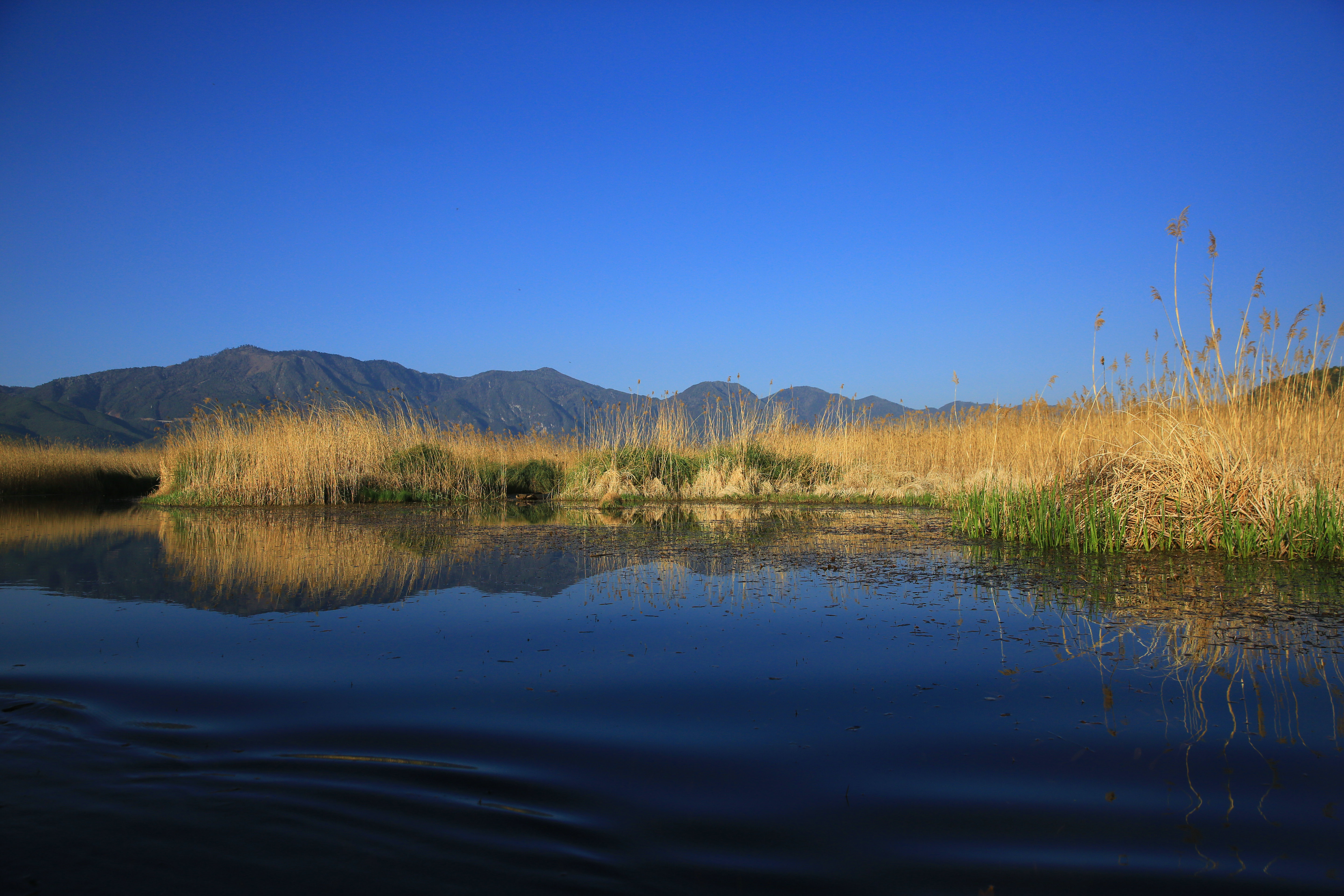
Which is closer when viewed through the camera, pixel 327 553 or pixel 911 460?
pixel 327 553

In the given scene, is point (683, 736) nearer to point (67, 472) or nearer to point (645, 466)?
point (645, 466)

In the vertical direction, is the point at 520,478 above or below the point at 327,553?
above

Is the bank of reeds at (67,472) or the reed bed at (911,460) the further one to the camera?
the bank of reeds at (67,472)

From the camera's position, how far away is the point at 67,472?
17375 millimetres

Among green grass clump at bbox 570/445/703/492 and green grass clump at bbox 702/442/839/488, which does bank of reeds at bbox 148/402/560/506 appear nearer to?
green grass clump at bbox 570/445/703/492

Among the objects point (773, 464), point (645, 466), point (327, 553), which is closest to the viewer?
point (327, 553)

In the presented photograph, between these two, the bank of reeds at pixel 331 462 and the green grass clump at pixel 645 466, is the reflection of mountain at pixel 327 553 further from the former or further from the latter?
the green grass clump at pixel 645 466

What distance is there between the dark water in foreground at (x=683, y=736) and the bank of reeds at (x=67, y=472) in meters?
15.7

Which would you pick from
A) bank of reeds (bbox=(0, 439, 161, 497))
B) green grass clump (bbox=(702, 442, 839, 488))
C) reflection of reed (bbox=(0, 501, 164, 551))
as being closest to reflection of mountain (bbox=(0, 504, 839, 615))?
reflection of reed (bbox=(0, 501, 164, 551))

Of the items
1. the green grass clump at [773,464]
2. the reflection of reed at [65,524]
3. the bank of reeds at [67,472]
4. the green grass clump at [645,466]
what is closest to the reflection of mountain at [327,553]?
the reflection of reed at [65,524]

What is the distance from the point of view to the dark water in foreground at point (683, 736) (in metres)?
1.65

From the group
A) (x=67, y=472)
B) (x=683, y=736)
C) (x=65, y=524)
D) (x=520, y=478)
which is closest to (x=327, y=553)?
(x=683, y=736)

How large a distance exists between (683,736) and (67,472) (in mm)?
20514

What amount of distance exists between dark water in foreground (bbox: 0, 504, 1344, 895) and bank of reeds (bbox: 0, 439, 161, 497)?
1566 centimetres
